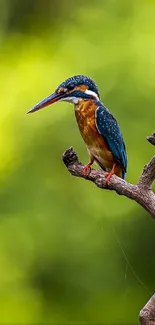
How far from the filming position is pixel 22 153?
12.9ft

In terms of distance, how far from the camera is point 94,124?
165 centimetres

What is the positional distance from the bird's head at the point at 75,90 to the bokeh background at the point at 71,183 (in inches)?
75.2

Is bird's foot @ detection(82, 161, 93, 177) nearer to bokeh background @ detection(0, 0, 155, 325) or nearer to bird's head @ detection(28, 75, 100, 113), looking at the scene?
bird's head @ detection(28, 75, 100, 113)

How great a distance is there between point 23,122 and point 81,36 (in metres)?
0.56

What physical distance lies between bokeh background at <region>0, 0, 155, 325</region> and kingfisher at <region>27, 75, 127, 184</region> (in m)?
1.85

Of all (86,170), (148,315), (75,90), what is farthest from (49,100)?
(148,315)

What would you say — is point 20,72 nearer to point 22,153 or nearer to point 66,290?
point 22,153

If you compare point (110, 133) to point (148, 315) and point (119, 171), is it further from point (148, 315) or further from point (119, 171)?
point (148, 315)

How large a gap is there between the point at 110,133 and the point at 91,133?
0.04m

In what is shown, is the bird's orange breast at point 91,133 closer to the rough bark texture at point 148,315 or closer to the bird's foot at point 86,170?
the bird's foot at point 86,170

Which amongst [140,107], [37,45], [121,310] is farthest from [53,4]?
[121,310]

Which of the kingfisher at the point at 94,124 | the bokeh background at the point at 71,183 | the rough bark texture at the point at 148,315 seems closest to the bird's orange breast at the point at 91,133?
the kingfisher at the point at 94,124

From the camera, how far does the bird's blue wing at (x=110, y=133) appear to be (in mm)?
1652

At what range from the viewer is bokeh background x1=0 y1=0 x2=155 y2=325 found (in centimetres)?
371
